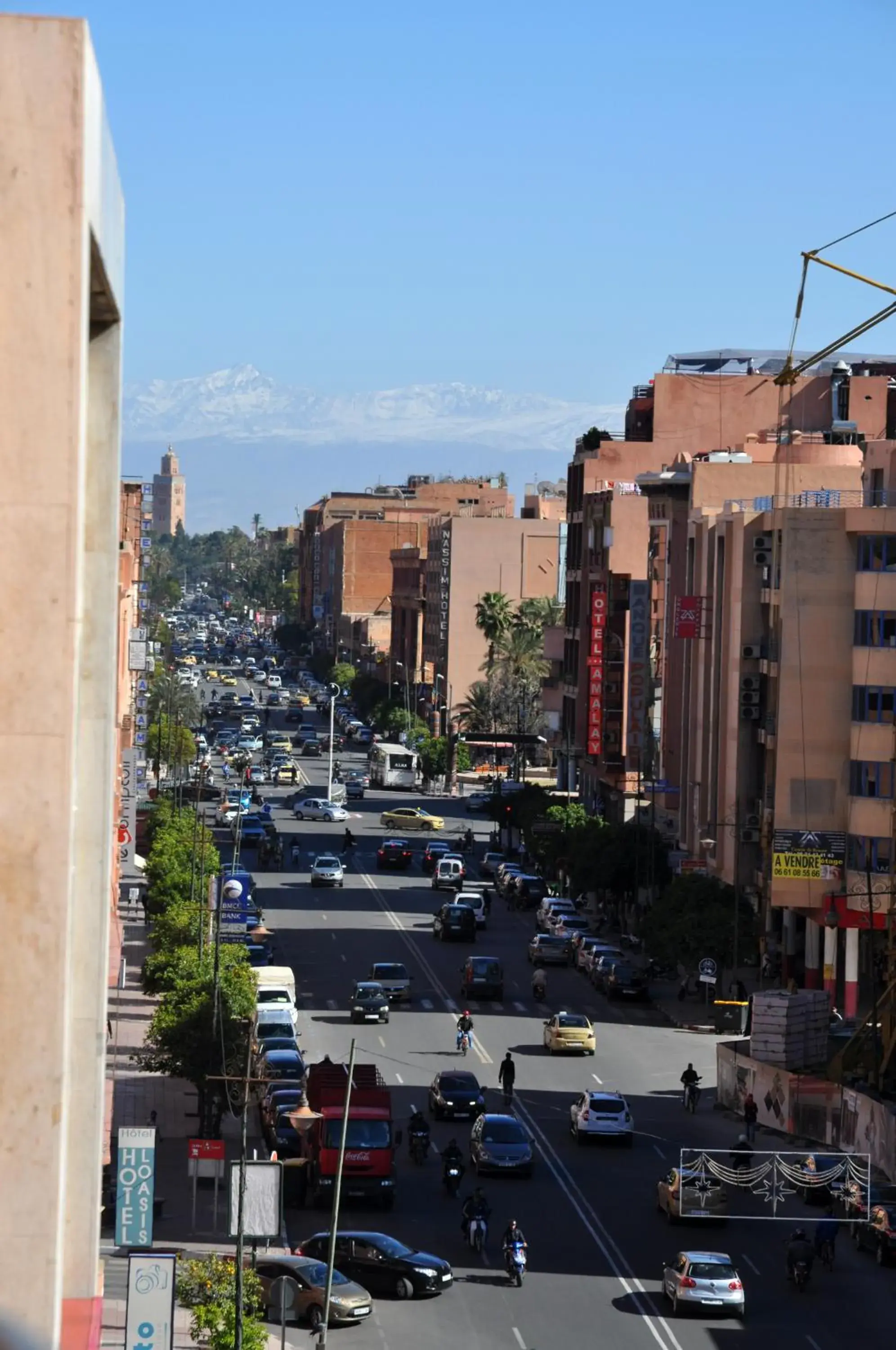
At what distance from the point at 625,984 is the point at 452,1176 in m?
24.5

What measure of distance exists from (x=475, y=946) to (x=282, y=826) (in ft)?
116

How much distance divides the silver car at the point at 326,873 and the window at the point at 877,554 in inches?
1208

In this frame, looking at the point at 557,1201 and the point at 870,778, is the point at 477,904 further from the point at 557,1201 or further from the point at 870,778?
the point at 557,1201

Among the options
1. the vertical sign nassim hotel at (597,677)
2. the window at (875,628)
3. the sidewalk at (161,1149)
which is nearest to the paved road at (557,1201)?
the sidewalk at (161,1149)

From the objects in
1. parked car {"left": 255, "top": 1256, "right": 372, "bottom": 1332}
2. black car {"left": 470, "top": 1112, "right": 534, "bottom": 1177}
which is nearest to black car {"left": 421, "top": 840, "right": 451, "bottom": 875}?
black car {"left": 470, "top": 1112, "right": 534, "bottom": 1177}

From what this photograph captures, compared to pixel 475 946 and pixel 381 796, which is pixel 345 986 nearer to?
pixel 475 946

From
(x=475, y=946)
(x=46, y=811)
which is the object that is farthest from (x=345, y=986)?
(x=46, y=811)

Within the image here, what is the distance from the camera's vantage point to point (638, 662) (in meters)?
94.0

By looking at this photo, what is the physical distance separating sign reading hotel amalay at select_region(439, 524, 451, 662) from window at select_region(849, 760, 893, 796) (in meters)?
93.5

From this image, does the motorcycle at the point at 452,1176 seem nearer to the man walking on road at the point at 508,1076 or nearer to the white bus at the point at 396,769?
the man walking on road at the point at 508,1076

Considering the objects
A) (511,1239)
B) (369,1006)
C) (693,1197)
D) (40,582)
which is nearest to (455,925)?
(369,1006)

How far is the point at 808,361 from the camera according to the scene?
9794 cm

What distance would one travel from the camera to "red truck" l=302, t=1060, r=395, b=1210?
136 feet

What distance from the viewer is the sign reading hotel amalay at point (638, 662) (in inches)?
3698
